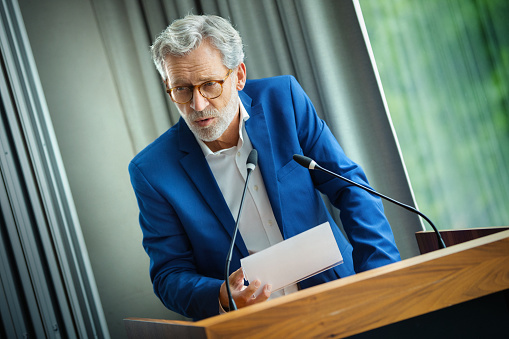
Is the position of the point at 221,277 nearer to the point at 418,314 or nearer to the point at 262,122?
the point at 262,122

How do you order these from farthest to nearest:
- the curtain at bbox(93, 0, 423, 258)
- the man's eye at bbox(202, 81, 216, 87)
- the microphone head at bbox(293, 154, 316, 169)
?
1. the curtain at bbox(93, 0, 423, 258)
2. the man's eye at bbox(202, 81, 216, 87)
3. the microphone head at bbox(293, 154, 316, 169)

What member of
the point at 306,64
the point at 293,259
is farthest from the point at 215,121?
the point at 306,64

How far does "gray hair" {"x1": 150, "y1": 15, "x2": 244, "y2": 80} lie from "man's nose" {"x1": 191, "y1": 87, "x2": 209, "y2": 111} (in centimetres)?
15

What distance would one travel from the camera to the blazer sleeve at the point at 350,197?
1.68 meters

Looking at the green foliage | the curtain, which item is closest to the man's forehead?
the curtain

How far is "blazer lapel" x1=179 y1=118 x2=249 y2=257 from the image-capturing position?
174cm

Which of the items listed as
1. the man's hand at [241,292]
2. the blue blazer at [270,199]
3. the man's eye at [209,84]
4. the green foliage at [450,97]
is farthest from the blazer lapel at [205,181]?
the green foliage at [450,97]

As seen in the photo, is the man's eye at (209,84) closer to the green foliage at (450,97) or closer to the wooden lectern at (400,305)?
the wooden lectern at (400,305)

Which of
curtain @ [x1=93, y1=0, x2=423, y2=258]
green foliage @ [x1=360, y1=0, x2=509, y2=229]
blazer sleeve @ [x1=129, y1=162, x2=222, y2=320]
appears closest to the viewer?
blazer sleeve @ [x1=129, y1=162, x2=222, y2=320]

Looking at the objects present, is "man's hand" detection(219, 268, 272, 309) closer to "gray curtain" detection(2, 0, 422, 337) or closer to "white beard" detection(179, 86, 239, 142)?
"white beard" detection(179, 86, 239, 142)

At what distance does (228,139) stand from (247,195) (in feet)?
0.84

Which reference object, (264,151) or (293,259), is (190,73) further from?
(293,259)

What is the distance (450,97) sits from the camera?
102 inches

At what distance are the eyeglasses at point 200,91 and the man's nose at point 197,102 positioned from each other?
15 millimetres
